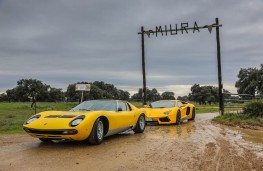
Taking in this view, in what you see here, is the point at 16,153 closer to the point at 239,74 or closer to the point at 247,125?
the point at 247,125

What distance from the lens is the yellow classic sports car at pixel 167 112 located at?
47.6 feet

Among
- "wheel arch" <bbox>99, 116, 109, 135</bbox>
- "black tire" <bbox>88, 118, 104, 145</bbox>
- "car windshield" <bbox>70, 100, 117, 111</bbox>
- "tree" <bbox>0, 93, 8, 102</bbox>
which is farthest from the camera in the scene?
"tree" <bbox>0, 93, 8, 102</bbox>

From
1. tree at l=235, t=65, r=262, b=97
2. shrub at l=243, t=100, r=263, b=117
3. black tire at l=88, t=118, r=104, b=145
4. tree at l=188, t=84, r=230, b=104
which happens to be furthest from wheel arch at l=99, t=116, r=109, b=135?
tree at l=188, t=84, r=230, b=104

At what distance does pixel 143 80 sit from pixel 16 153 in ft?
48.7

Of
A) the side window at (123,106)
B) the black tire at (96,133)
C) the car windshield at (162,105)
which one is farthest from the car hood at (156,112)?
the black tire at (96,133)

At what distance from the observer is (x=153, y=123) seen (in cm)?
1488

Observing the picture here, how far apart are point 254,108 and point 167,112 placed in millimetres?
4766

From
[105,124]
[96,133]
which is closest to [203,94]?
[105,124]

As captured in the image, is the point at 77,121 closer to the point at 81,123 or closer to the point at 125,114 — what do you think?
the point at 81,123

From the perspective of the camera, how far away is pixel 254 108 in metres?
16.2

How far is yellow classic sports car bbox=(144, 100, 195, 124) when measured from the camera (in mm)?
14503

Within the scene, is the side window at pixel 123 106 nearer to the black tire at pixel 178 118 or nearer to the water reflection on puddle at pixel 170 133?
the water reflection on puddle at pixel 170 133

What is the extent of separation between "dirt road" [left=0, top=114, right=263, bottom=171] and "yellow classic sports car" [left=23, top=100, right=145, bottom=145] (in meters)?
0.31

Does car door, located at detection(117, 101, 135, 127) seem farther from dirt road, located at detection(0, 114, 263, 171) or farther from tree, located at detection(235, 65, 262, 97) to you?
tree, located at detection(235, 65, 262, 97)
